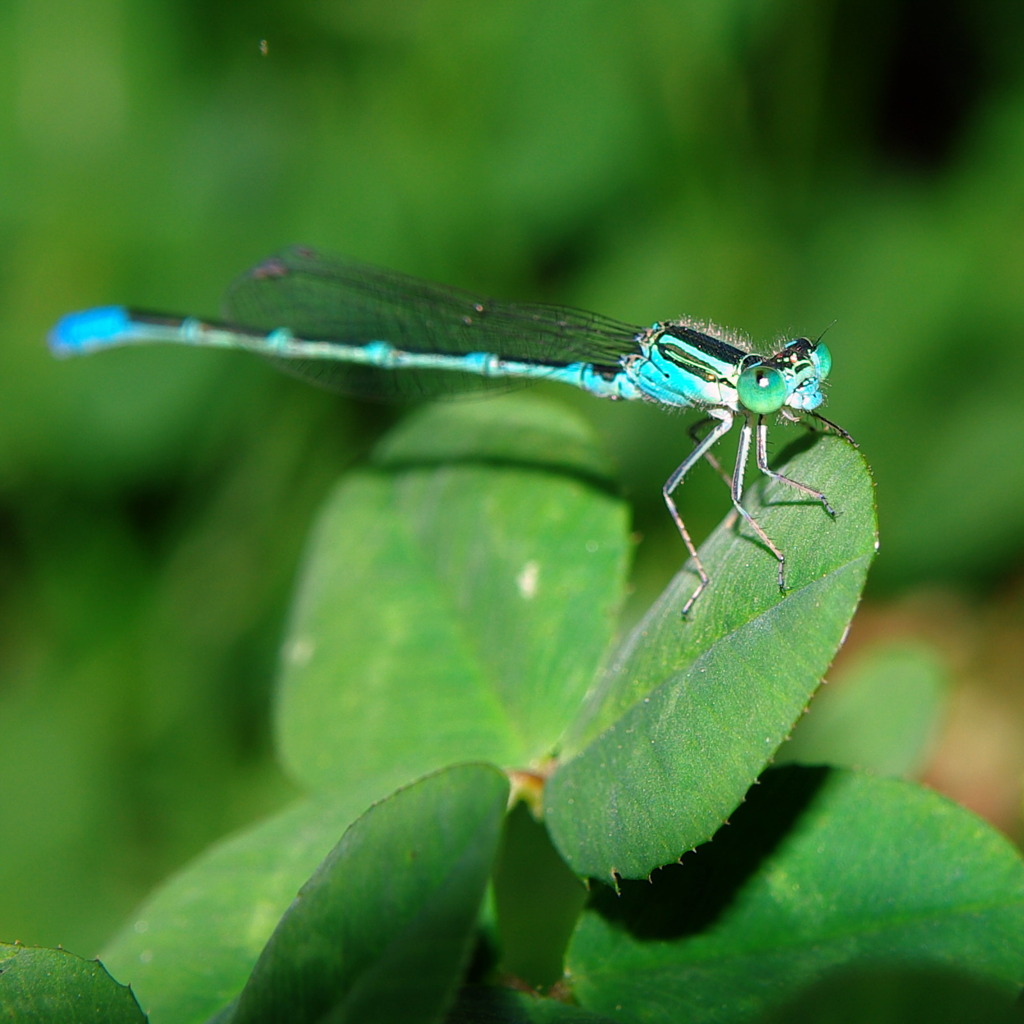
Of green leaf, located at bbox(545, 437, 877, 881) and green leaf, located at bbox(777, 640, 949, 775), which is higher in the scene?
green leaf, located at bbox(545, 437, 877, 881)

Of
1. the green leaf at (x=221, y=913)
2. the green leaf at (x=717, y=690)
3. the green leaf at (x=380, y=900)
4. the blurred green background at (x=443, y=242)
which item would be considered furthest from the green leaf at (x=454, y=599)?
the blurred green background at (x=443, y=242)

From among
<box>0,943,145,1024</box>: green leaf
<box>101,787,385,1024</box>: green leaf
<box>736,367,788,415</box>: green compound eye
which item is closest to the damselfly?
<box>736,367,788,415</box>: green compound eye

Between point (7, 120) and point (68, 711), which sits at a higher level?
point (7, 120)

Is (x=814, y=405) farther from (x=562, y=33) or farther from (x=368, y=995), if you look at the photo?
(x=562, y=33)

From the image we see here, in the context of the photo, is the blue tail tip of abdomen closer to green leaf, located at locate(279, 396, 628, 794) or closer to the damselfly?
the damselfly

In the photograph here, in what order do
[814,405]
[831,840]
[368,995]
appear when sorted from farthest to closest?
[814,405], [831,840], [368,995]

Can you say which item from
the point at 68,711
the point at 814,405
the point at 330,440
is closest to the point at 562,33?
the point at 330,440
